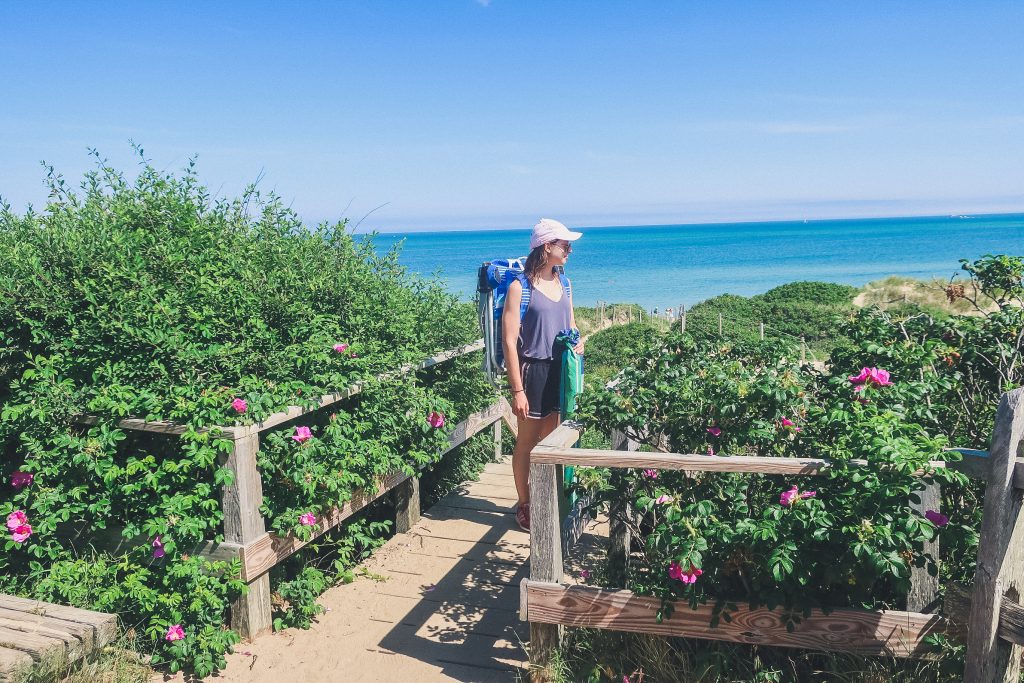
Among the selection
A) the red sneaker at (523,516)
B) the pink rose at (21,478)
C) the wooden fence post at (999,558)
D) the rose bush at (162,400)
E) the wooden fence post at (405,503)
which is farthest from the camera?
the wooden fence post at (405,503)

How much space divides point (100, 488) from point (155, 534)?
23.0 inches

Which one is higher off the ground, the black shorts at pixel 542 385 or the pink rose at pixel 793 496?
the black shorts at pixel 542 385

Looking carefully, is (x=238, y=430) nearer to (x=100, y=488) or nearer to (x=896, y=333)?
(x=100, y=488)

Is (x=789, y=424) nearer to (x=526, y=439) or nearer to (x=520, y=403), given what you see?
(x=520, y=403)

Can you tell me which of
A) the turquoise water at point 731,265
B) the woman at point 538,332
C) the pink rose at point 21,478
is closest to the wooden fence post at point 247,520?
the pink rose at point 21,478

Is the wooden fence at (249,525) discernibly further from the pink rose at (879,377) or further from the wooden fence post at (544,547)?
the pink rose at (879,377)

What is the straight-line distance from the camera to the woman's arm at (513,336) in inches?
177

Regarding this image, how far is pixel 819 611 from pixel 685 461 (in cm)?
80

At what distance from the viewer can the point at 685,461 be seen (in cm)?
294

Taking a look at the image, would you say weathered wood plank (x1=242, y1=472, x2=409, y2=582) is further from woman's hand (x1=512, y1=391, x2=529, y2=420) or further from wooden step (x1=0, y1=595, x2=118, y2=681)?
woman's hand (x1=512, y1=391, x2=529, y2=420)

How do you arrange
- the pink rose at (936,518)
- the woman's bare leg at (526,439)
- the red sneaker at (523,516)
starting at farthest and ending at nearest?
the red sneaker at (523,516)
the woman's bare leg at (526,439)
the pink rose at (936,518)

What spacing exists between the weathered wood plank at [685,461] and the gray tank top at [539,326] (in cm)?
134

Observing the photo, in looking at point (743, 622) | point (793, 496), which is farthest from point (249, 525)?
point (793, 496)

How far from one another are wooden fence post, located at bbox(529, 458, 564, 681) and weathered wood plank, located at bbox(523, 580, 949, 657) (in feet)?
0.24
